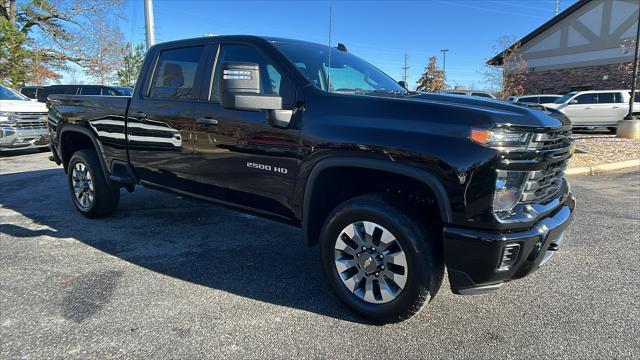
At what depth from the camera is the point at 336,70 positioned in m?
3.74

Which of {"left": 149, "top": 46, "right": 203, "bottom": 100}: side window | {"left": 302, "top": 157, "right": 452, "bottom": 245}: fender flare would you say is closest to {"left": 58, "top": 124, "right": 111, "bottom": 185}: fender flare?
{"left": 149, "top": 46, "right": 203, "bottom": 100}: side window

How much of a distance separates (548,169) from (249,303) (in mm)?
2240

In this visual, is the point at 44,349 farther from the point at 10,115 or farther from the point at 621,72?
the point at 621,72

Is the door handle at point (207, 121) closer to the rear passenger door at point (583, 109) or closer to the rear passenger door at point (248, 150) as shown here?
the rear passenger door at point (248, 150)

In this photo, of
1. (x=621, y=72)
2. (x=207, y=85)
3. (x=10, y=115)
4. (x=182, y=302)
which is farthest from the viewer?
(x=621, y=72)

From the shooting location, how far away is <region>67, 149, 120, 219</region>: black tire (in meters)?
5.08

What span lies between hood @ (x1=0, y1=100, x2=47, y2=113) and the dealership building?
2457 centimetres

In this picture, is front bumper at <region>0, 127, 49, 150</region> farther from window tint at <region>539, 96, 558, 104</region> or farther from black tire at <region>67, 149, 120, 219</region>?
window tint at <region>539, 96, 558, 104</region>

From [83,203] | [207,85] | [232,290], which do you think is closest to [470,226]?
[232,290]

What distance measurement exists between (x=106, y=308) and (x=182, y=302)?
52 cm

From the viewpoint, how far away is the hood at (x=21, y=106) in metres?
10.4

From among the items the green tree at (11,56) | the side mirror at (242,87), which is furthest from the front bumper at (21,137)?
the green tree at (11,56)

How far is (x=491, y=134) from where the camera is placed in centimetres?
246

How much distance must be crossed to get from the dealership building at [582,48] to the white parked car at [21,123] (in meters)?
24.6
